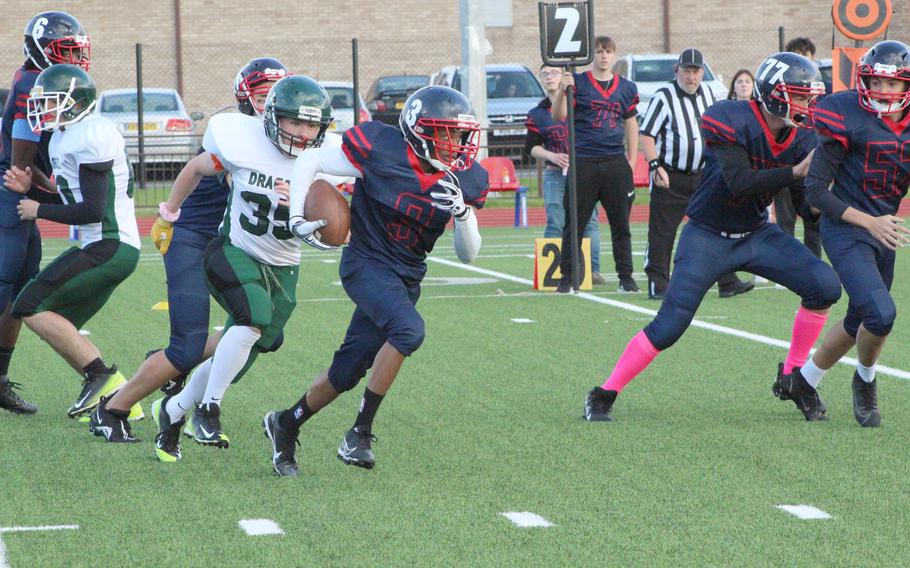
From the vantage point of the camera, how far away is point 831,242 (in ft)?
20.6

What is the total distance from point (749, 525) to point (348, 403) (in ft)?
8.85

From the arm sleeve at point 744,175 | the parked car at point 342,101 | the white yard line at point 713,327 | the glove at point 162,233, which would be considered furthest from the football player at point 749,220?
the parked car at point 342,101

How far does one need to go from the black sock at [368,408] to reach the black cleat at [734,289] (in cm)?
570

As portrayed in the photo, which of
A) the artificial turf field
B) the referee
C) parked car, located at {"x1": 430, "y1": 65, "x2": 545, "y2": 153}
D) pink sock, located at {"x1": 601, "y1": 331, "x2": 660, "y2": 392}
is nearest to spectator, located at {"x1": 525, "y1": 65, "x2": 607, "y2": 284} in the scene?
the referee

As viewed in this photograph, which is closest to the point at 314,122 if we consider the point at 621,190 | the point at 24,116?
the point at 24,116

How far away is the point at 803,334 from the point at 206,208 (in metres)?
2.72

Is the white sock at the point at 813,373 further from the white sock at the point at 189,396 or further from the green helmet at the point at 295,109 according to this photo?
the white sock at the point at 189,396

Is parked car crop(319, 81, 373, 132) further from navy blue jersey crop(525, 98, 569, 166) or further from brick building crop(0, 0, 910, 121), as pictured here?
navy blue jersey crop(525, 98, 569, 166)

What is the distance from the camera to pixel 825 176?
6086 millimetres

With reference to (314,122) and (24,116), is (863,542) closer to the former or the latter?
(314,122)

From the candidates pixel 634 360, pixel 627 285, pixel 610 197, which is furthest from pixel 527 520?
pixel 610 197

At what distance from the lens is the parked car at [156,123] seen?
21.1m

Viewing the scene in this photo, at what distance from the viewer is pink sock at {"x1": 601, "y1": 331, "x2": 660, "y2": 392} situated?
21.4 ft

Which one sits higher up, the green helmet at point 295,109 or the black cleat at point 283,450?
the green helmet at point 295,109
